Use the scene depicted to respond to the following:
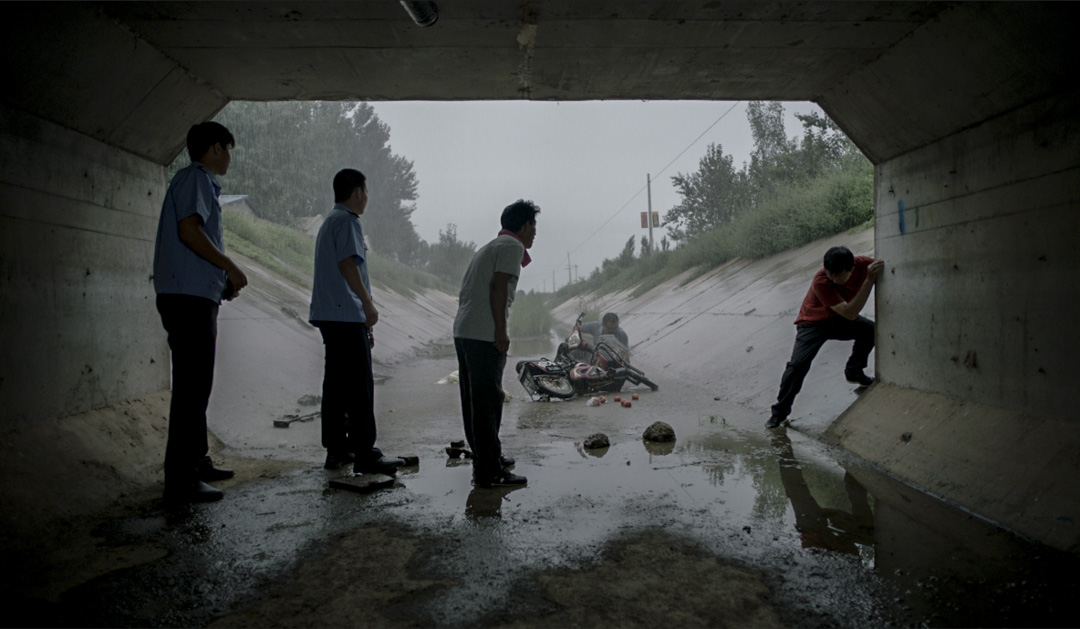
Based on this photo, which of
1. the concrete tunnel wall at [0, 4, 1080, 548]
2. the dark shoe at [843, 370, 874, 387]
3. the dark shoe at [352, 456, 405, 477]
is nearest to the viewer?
the concrete tunnel wall at [0, 4, 1080, 548]

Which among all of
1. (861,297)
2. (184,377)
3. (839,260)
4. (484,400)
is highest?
(839,260)

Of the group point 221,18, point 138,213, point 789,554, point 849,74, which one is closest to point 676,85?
point 849,74

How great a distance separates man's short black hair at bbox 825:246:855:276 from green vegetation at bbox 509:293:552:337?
55.2 ft

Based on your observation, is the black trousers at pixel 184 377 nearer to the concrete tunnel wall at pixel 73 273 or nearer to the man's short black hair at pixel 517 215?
the concrete tunnel wall at pixel 73 273

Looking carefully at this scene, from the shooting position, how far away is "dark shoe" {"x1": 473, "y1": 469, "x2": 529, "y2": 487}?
12.9 feet

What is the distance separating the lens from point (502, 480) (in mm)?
4004

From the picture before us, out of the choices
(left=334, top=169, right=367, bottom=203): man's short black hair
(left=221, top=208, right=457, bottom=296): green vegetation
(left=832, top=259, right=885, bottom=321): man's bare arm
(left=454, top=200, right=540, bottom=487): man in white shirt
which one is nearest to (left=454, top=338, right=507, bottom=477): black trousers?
(left=454, top=200, right=540, bottom=487): man in white shirt

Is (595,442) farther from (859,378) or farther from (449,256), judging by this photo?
(449,256)

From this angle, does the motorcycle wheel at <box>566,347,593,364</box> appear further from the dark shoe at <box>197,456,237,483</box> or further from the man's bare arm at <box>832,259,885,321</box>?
the dark shoe at <box>197,456,237,483</box>

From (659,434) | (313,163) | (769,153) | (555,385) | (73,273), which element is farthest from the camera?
(313,163)

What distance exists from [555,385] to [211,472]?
15.4ft

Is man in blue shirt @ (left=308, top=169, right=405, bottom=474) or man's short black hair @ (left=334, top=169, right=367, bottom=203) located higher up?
man's short black hair @ (left=334, top=169, right=367, bottom=203)

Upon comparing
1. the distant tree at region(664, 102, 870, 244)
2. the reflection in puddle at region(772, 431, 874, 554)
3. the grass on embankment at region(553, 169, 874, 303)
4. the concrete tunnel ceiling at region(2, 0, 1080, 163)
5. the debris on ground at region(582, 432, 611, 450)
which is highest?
the distant tree at region(664, 102, 870, 244)

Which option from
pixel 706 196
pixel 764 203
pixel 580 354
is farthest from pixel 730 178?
pixel 580 354
